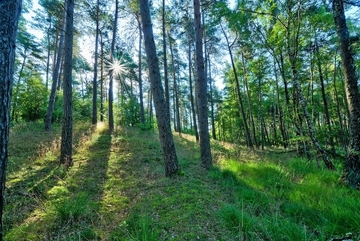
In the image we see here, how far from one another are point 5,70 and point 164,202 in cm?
297

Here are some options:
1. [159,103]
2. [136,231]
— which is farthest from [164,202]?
[159,103]

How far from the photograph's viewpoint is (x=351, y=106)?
13.5ft

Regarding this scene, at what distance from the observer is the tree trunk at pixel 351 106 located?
156 inches

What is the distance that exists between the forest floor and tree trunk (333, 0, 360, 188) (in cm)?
42

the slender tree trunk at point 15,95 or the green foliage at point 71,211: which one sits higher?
the slender tree trunk at point 15,95

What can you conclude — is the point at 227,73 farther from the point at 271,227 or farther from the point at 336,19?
the point at 271,227

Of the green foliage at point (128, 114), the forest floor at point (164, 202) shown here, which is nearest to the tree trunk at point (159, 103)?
the forest floor at point (164, 202)

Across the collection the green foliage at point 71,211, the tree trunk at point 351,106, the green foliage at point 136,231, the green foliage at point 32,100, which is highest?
the green foliage at point 32,100

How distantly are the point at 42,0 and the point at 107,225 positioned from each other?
1256 cm

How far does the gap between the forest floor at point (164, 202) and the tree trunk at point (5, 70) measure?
152 cm

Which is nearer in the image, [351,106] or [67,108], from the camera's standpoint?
[351,106]

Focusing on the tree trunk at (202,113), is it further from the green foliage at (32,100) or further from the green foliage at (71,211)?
the green foliage at (32,100)

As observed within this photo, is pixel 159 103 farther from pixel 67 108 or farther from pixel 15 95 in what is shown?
pixel 15 95

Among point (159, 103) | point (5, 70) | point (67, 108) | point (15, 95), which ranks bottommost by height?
point (5, 70)
